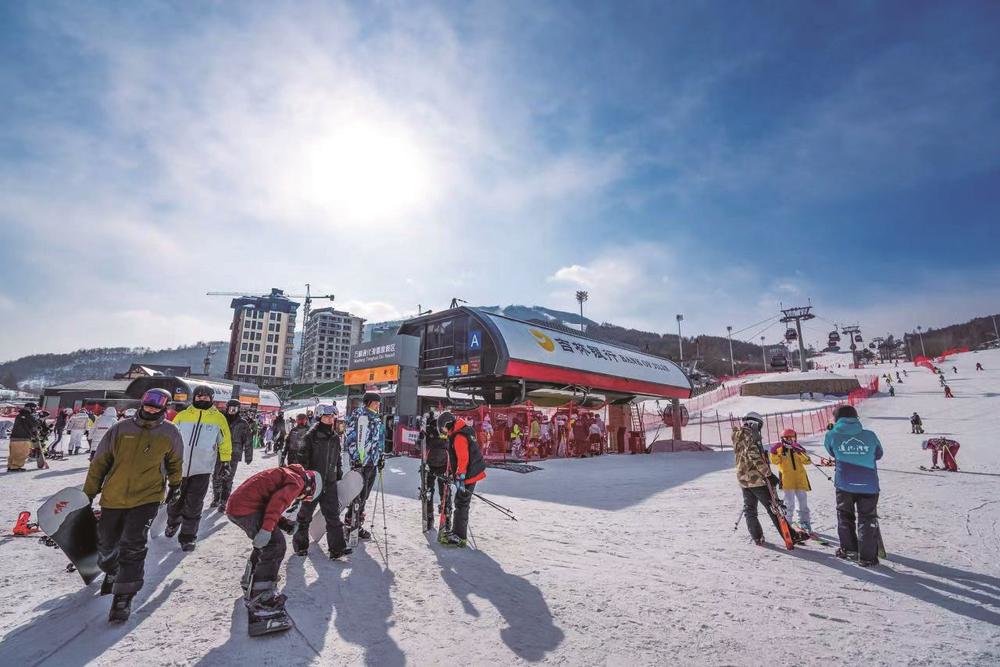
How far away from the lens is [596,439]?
64.7 feet

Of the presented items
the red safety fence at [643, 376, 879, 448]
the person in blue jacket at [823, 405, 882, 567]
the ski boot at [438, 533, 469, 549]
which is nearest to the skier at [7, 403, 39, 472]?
the ski boot at [438, 533, 469, 549]

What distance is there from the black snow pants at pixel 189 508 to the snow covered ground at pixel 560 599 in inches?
10.4

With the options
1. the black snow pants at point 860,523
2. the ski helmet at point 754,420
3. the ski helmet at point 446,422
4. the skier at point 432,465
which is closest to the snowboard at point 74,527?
the skier at point 432,465

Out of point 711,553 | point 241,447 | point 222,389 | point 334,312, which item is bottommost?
point 711,553

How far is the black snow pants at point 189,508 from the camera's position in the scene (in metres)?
5.51

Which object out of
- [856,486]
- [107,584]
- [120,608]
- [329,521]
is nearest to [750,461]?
[856,486]

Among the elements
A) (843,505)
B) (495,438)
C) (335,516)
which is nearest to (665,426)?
(495,438)

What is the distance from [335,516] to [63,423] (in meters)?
20.9

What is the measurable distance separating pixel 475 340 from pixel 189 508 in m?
12.5

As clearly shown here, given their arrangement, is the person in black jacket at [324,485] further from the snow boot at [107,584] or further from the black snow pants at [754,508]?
the black snow pants at [754,508]

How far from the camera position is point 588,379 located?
1981 centimetres

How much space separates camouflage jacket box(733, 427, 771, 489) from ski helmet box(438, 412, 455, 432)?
13.6ft

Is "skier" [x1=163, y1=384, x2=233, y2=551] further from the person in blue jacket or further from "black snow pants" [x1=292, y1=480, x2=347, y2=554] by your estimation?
the person in blue jacket

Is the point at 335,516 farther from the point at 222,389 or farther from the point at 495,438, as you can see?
the point at 222,389
